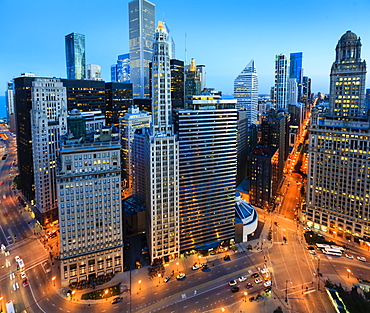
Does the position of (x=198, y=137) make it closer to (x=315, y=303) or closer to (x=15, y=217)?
(x=315, y=303)

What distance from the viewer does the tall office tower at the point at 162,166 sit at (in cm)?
12988

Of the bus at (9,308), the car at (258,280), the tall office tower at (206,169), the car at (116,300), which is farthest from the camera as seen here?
the tall office tower at (206,169)

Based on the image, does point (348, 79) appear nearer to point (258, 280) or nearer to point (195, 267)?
point (258, 280)

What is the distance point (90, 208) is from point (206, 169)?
183ft

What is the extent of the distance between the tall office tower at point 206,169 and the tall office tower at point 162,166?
4.66 meters

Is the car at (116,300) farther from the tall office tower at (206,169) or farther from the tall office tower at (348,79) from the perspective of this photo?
the tall office tower at (348,79)

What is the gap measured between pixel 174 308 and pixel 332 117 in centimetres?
13030

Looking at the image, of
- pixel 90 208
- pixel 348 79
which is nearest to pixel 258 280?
pixel 90 208

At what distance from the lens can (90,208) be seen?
394 feet

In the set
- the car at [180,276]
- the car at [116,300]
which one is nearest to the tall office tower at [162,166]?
the car at [180,276]

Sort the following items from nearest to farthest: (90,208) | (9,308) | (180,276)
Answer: (9,308)
(90,208)
(180,276)

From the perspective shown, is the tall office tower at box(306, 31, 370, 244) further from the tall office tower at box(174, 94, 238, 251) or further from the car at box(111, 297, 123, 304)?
the car at box(111, 297, 123, 304)

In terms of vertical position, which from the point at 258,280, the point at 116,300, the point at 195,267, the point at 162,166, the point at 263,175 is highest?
the point at 162,166

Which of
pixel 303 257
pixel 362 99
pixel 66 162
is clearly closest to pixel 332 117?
pixel 362 99
